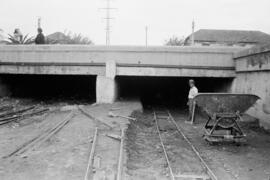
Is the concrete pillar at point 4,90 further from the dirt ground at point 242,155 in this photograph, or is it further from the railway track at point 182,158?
the dirt ground at point 242,155

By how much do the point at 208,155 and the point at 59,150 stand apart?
13.8 ft

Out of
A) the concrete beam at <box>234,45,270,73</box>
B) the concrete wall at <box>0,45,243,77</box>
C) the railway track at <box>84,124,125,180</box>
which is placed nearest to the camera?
the railway track at <box>84,124,125,180</box>

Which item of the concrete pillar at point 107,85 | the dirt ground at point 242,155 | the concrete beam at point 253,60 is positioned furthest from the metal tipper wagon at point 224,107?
the concrete pillar at point 107,85

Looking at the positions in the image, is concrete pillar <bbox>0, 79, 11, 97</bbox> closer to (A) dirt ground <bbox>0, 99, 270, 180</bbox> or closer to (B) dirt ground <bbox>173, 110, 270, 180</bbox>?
Answer: (A) dirt ground <bbox>0, 99, 270, 180</bbox>

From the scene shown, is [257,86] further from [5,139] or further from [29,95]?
Answer: [29,95]

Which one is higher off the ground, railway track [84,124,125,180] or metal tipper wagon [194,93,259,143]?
metal tipper wagon [194,93,259,143]

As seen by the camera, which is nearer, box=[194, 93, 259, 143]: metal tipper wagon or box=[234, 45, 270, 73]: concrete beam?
box=[194, 93, 259, 143]: metal tipper wagon

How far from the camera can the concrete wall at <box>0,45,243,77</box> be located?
15.2m

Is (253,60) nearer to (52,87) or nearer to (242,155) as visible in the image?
(242,155)

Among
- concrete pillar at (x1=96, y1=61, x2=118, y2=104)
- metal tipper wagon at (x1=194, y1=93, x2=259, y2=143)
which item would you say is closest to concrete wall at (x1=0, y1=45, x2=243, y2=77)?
concrete pillar at (x1=96, y1=61, x2=118, y2=104)

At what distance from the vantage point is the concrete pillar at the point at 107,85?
15289 mm

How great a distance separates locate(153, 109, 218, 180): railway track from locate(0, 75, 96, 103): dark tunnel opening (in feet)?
34.5

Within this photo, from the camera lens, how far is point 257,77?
1202 cm

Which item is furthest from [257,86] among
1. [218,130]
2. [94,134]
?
[94,134]
